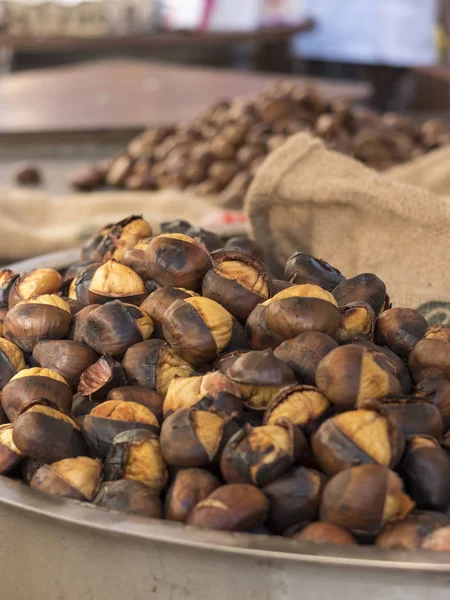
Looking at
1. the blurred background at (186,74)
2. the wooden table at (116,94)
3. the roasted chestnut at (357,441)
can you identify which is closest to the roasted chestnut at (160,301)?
the roasted chestnut at (357,441)

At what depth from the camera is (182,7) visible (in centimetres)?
684

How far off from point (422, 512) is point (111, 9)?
5.92 m

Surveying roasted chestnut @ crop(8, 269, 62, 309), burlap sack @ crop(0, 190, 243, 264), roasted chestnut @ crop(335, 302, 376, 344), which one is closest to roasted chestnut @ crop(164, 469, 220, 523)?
roasted chestnut @ crop(335, 302, 376, 344)

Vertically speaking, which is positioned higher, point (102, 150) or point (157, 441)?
point (157, 441)

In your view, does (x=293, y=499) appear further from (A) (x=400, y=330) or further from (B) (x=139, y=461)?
(A) (x=400, y=330)

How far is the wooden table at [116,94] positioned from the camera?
10.4ft

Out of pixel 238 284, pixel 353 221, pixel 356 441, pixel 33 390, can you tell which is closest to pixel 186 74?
pixel 353 221

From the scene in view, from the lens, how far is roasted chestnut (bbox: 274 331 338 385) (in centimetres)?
75

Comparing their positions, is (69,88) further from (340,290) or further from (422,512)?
(422,512)

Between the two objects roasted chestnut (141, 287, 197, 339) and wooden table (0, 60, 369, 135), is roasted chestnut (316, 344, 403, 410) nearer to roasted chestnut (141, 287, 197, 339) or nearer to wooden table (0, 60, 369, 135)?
roasted chestnut (141, 287, 197, 339)

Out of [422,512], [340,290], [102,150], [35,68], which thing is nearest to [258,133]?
[102,150]

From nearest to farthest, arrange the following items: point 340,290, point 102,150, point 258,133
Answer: point 340,290 < point 258,133 < point 102,150

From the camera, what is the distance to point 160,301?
0.85 meters

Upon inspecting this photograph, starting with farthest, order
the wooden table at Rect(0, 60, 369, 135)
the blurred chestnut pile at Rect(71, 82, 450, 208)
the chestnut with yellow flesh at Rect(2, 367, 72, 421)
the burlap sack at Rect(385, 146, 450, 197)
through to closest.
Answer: the wooden table at Rect(0, 60, 369, 135), the blurred chestnut pile at Rect(71, 82, 450, 208), the burlap sack at Rect(385, 146, 450, 197), the chestnut with yellow flesh at Rect(2, 367, 72, 421)
